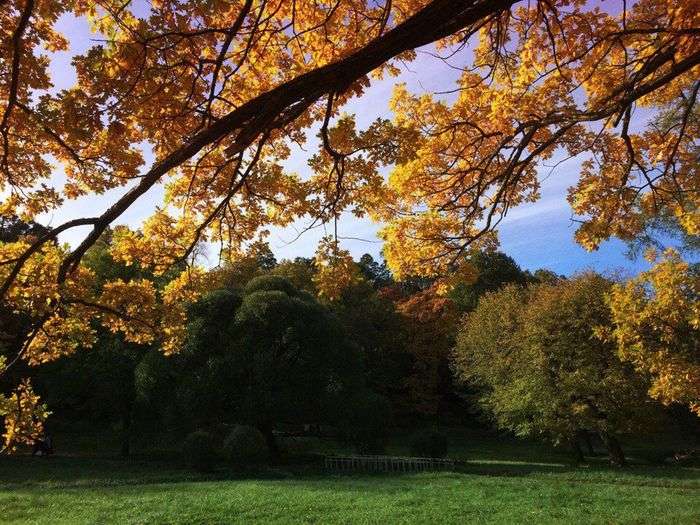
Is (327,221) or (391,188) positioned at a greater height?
(391,188)

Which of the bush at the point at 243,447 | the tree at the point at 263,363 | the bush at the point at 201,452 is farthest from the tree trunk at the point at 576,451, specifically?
the bush at the point at 201,452

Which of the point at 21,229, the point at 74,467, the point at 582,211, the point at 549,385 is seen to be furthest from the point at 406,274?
the point at 21,229

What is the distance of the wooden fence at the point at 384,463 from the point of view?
18.7 m

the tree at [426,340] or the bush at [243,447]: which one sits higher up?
the tree at [426,340]

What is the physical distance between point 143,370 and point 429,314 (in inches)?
779

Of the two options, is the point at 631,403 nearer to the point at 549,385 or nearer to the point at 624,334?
the point at 549,385

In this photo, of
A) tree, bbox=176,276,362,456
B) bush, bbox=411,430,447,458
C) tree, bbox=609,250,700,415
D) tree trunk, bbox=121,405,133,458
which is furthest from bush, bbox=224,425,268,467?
tree, bbox=609,250,700,415

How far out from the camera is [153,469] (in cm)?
1780

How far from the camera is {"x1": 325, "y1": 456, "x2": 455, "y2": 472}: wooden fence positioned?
18.7 metres

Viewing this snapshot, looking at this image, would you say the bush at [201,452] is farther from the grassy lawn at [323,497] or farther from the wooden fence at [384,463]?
the wooden fence at [384,463]

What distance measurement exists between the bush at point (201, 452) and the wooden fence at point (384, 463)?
439cm

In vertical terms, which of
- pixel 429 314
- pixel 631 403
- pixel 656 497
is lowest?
pixel 656 497

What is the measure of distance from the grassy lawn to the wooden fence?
165 centimetres

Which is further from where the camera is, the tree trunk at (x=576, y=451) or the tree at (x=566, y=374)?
the tree trunk at (x=576, y=451)
